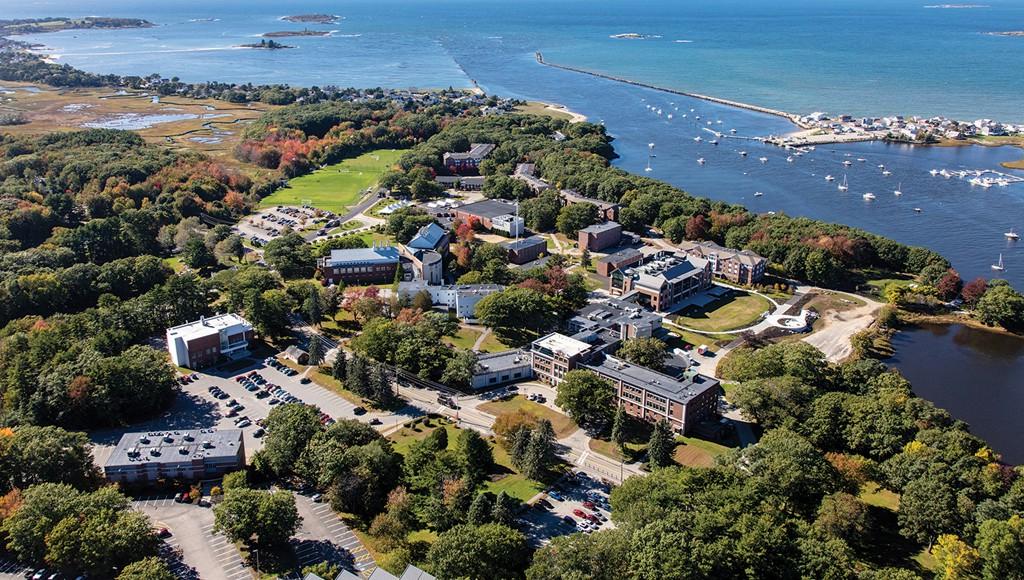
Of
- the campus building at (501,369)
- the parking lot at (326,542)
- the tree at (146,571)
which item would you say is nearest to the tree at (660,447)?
the campus building at (501,369)

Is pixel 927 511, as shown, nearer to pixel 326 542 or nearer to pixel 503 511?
pixel 503 511

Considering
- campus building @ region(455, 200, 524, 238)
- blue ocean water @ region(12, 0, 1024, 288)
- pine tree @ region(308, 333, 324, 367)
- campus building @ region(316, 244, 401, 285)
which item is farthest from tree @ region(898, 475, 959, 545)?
campus building @ region(455, 200, 524, 238)

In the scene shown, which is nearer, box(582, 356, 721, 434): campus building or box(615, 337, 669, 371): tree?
box(582, 356, 721, 434): campus building

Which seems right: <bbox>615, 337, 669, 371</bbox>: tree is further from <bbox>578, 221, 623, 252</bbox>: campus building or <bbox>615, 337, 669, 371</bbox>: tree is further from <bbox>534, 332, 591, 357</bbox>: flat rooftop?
<bbox>578, 221, 623, 252</bbox>: campus building

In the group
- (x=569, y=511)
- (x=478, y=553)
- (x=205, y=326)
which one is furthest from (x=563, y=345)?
(x=205, y=326)

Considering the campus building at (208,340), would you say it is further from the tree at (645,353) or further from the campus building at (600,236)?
the campus building at (600,236)

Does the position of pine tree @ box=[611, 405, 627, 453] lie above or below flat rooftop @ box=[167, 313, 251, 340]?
below
